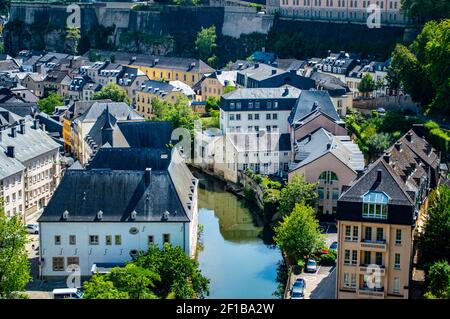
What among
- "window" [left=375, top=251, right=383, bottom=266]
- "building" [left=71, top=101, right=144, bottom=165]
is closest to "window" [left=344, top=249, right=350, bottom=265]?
"window" [left=375, top=251, right=383, bottom=266]

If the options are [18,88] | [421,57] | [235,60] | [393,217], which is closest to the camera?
[393,217]

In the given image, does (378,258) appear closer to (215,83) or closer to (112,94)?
(112,94)

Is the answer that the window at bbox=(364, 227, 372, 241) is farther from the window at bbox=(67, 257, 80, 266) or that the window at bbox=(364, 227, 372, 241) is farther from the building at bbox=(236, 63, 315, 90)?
the building at bbox=(236, 63, 315, 90)

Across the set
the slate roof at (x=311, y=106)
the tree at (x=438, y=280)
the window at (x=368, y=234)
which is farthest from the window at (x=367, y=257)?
the slate roof at (x=311, y=106)

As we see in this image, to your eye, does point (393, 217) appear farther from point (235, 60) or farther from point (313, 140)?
point (235, 60)

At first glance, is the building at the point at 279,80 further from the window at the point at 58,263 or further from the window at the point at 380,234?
the window at the point at 380,234
